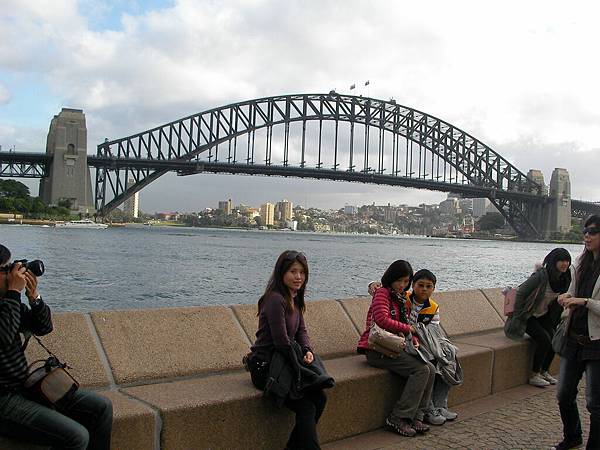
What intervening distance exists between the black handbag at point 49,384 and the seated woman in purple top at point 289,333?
919 mm

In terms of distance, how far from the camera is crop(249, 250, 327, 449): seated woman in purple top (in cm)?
304

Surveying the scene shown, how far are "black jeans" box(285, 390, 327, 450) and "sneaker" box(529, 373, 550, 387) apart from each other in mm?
2402

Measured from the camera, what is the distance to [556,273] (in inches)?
193

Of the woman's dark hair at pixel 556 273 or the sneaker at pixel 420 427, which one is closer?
the sneaker at pixel 420 427

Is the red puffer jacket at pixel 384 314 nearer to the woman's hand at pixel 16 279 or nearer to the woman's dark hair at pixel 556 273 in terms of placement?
the woman's dark hair at pixel 556 273

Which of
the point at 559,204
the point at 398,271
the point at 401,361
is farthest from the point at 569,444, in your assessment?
the point at 559,204

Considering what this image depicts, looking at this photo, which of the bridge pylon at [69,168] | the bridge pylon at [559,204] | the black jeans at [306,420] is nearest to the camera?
the black jeans at [306,420]

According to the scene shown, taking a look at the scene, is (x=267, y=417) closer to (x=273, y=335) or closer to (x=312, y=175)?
(x=273, y=335)

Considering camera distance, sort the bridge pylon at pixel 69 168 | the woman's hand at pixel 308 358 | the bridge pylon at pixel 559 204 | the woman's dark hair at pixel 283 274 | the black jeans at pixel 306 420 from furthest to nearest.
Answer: the bridge pylon at pixel 559 204, the bridge pylon at pixel 69 168, the woman's dark hair at pixel 283 274, the woman's hand at pixel 308 358, the black jeans at pixel 306 420

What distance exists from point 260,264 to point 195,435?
2565cm

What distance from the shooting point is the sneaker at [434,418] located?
12.2ft

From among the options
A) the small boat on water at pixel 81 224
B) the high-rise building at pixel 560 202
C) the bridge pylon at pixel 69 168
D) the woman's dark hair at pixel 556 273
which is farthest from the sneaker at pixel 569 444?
the high-rise building at pixel 560 202

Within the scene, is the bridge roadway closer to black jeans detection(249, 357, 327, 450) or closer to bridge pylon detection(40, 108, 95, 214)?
bridge pylon detection(40, 108, 95, 214)

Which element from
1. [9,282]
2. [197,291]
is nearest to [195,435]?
[9,282]
